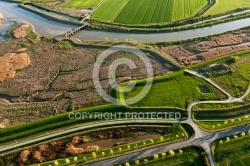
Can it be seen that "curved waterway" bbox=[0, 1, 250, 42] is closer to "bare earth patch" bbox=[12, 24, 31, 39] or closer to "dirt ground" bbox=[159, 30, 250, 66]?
"bare earth patch" bbox=[12, 24, 31, 39]

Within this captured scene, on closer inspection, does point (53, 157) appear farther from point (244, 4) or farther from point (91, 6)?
point (244, 4)

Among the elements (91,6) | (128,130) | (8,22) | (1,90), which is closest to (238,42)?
(128,130)

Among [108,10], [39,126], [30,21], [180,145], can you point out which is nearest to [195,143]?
[180,145]

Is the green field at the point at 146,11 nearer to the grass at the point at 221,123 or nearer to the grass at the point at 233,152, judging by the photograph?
the grass at the point at 221,123

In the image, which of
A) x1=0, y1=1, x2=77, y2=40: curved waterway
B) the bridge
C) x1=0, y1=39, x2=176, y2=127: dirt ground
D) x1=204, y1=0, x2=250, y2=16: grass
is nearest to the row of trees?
x1=0, y1=39, x2=176, y2=127: dirt ground

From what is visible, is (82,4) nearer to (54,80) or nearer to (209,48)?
(54,80)

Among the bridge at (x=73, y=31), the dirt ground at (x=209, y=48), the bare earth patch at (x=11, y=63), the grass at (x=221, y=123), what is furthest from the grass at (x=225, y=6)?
the bare earth patch at (x=11, y=63)
